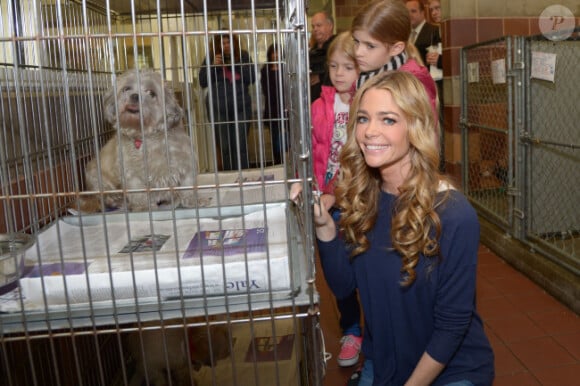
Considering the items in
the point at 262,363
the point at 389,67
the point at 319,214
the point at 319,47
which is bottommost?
the point at 262,363

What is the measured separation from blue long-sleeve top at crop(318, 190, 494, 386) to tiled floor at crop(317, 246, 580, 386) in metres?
0.85

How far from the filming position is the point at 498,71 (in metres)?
3.89

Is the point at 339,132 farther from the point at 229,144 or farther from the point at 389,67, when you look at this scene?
the point at 229,144

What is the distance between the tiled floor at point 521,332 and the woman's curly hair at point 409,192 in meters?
1.01

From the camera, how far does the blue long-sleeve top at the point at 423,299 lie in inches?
55.0

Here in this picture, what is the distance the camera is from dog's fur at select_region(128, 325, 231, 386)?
1.81 meters

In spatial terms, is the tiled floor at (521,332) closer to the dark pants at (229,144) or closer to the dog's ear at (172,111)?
the dark pants at (229,144)

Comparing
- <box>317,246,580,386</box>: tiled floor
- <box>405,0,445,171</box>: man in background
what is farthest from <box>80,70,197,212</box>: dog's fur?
<box>405,0,445,171</box>: man in background

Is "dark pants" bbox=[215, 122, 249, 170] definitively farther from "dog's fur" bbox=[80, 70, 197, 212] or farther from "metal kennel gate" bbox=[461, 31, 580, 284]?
"metal kennel gate" bbox=[461, 31, 580, 284]

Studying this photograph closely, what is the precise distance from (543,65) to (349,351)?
Result: 2201 mm

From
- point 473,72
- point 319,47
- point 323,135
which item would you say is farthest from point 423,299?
point 319,47

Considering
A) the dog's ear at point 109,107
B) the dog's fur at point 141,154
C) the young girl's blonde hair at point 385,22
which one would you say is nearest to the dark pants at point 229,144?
the dog's fur at point 141,154

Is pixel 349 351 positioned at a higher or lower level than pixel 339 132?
lower

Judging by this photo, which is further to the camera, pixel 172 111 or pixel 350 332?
pixel 350 332
